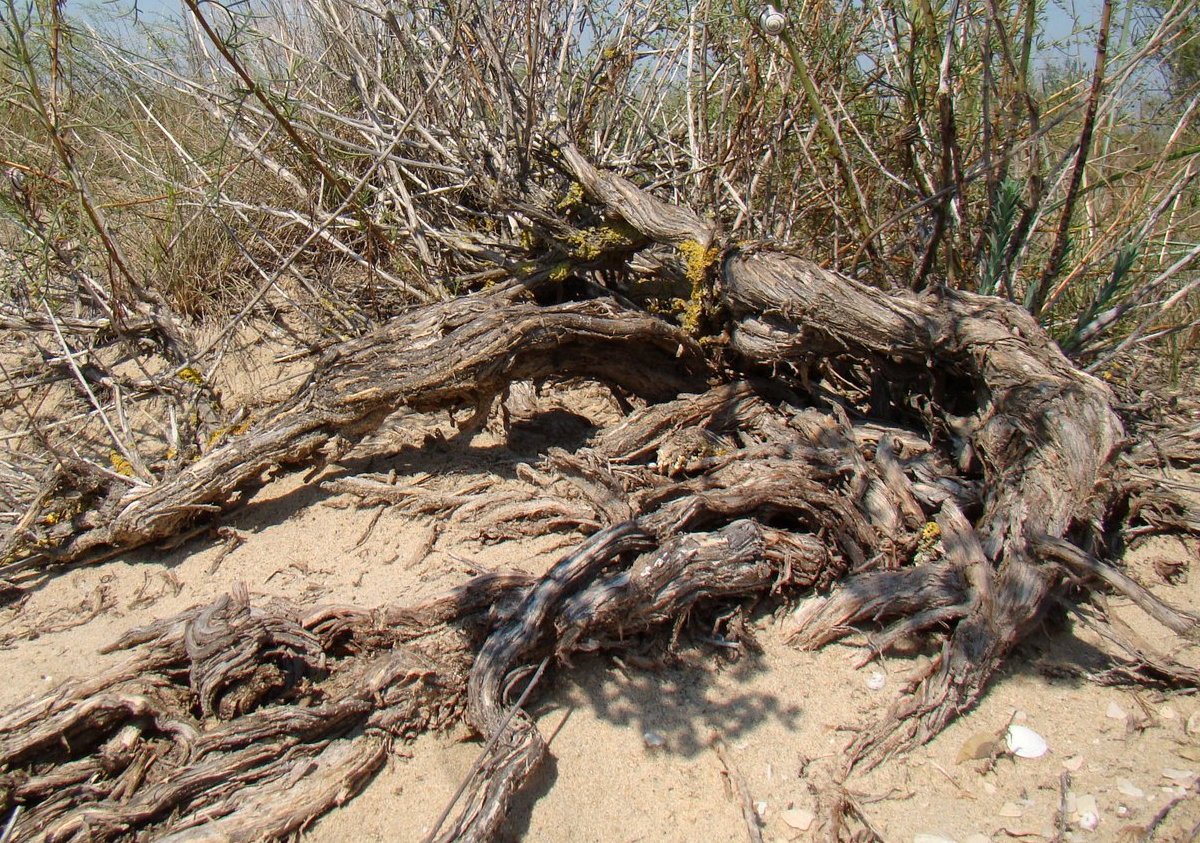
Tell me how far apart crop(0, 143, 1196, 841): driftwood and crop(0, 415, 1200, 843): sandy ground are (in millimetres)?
91

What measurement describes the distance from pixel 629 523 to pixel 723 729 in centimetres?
68

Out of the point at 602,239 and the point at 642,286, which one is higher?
the point at 602,239

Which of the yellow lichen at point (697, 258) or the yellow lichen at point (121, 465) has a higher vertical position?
the yellow lichen at point (697, 258)

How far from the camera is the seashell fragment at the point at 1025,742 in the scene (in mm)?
2229

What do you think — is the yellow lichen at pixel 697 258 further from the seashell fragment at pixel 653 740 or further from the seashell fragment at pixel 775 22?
the seashell fragment at pixel 653 740

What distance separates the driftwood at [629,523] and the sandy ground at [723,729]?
9 cm

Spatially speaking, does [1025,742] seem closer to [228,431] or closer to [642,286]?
[642,286]

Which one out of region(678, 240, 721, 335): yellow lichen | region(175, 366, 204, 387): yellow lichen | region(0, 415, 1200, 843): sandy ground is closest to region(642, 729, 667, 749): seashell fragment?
region(0, 415, 1200, 843): sandy ground

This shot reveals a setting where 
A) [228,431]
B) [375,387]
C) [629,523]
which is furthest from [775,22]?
[228,431]

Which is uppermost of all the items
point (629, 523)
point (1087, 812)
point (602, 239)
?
point (602, 239)

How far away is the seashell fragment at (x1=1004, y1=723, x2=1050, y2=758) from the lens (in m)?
2.23

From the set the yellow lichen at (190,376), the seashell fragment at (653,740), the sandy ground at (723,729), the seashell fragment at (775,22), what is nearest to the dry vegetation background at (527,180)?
the yellow lichen at (190,376)

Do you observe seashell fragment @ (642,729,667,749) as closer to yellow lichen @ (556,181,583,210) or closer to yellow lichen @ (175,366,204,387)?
yellow lichen @ (556,181,583,210)

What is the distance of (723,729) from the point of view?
238 cm
